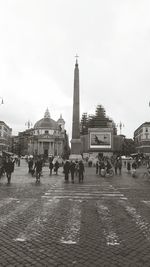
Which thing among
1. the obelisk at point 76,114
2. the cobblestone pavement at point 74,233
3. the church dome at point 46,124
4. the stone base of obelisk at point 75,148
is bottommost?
the cobblestone pavement at point 74,233

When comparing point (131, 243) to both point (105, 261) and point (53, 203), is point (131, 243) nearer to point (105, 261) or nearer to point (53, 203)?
point (105, 261)

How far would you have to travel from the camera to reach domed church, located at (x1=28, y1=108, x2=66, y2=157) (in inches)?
5325

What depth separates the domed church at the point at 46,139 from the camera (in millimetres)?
135250

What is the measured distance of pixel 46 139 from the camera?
135250mm

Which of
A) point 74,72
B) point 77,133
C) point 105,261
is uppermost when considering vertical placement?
point 74,72

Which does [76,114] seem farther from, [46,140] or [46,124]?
[46,124]

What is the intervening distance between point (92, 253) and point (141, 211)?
16.2 feet

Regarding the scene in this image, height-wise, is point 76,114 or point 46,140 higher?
point 46,140

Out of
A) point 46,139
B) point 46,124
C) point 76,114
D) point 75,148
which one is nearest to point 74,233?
point 76,114

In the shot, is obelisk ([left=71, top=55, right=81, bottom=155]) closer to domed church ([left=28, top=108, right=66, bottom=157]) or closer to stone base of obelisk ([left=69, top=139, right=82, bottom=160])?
stone base of obelisk ([left=69, top=139, right=82, bottom=160])

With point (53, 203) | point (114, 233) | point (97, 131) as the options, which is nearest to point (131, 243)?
point (114, 233)

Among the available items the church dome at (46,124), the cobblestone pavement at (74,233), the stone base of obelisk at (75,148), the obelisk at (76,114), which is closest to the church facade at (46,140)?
the church dome at (46,124)

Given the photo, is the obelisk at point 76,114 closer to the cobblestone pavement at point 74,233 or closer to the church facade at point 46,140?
the cobblestone pavement at point 74,233

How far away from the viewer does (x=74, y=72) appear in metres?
49.2
